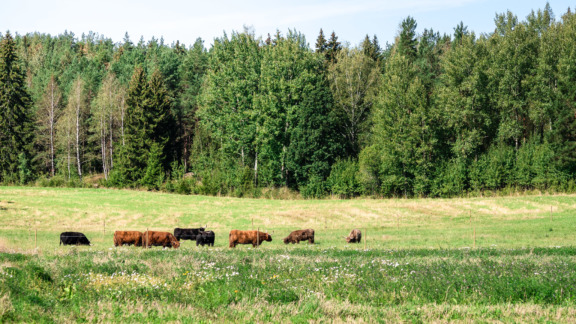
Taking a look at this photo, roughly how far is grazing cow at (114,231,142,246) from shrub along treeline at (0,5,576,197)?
3817 cm

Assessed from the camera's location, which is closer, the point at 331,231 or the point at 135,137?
the point at 331,231

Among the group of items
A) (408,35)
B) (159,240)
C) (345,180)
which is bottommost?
(159,240)

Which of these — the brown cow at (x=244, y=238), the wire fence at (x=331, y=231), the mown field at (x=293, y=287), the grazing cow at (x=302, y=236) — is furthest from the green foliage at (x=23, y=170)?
the mown field at (x=293, y=287)

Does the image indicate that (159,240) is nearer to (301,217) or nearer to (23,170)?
(301,217)

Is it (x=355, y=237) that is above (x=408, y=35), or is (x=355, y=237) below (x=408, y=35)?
below

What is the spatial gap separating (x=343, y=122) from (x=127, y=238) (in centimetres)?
5260

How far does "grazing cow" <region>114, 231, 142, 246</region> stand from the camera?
32.7 meters

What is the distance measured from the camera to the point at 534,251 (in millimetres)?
23969

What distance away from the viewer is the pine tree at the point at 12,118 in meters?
79.1

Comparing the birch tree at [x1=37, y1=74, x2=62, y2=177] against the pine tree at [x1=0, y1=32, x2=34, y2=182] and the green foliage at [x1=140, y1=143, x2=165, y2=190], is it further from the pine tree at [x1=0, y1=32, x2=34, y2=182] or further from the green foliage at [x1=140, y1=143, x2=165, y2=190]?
the green foliage at [x1=140, y1=143, x2=165, y2=190]

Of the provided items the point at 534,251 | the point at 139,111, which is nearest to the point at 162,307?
the point at 534,251

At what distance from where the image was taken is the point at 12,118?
265 feet

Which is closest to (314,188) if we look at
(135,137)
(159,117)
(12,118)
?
(159,117)

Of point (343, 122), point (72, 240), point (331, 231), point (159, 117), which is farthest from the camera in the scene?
point (159, 117)
